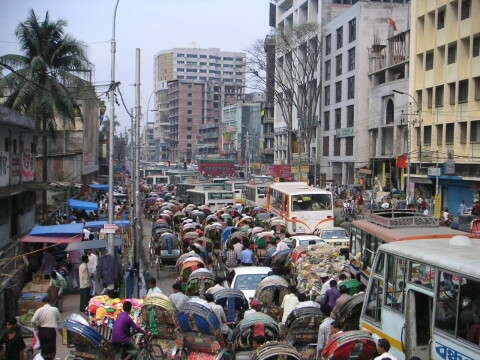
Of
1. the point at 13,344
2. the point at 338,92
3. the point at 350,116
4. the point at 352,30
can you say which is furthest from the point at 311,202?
the point at 338,92

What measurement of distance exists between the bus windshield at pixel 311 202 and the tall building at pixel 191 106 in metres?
102

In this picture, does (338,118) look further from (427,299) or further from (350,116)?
(427,299)

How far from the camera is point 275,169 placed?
227ft

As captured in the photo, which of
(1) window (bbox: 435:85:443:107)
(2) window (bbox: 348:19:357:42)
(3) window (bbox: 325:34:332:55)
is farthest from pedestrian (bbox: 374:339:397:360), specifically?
(3) window (bbox: 325:34:332:55)

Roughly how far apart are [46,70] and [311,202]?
47.8 ft

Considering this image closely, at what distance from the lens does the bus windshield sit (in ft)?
90.9

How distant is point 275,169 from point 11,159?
159 ft

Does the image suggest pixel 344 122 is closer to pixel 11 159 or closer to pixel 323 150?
pixel 323 150

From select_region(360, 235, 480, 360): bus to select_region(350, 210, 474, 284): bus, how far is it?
2392mm

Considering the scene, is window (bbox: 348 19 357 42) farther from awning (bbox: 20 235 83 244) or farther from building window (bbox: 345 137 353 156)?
awning (bbox: 20 235 83 244)

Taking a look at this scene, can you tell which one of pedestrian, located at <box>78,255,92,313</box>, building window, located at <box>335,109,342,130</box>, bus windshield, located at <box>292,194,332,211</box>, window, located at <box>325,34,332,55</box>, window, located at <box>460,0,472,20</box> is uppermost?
window, located at <box>325,34,332,55</box>

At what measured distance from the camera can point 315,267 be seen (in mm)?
16422

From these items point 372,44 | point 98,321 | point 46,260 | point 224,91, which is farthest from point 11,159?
point 224,91

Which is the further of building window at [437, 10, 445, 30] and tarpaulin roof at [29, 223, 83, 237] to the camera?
building window at [437, 10, 445, 30]
